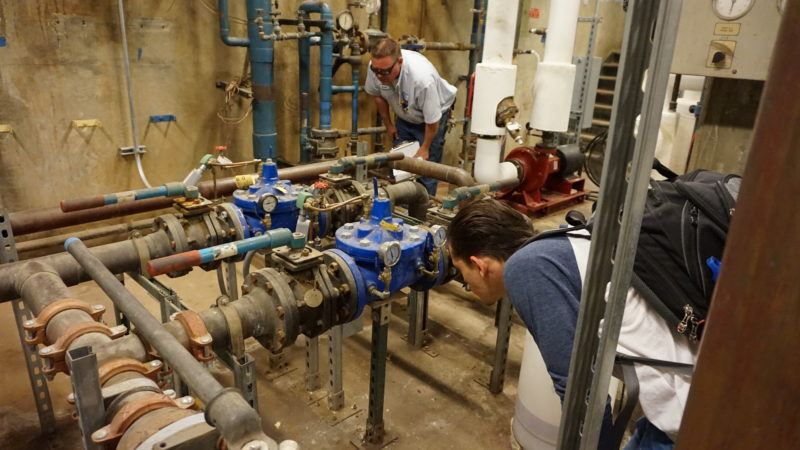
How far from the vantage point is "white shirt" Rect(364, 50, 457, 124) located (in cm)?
→ 343

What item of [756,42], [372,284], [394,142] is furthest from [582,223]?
[394,142]

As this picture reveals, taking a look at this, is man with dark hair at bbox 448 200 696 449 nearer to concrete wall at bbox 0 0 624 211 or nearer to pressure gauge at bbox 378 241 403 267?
pressure gauge at bbox 378 241 403 267

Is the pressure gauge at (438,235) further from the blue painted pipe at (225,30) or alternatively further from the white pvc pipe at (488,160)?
the blue painted pipe at (225,30)

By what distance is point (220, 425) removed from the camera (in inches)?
23.7

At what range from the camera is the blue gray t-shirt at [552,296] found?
3.28ft

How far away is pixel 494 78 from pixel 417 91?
63 centimetres

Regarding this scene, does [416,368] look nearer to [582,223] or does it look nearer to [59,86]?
[582,223]

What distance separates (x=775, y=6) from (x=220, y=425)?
196 centimetres

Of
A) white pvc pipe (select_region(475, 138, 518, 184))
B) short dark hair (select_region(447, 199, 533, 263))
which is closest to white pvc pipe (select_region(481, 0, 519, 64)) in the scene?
white pvc pipe (select_region(475, 138, 518, 184))

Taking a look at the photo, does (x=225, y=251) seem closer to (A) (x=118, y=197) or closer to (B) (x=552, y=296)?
(A) (x=118, y=197)

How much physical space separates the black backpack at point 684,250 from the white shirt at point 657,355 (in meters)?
0.04

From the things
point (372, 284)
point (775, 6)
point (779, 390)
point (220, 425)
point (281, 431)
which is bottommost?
point (281, 431)

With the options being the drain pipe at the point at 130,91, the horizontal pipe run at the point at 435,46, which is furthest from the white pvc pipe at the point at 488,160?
the drain pipe at the point at 130,91

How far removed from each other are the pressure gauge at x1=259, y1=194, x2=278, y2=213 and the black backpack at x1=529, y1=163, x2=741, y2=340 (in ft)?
4.63
